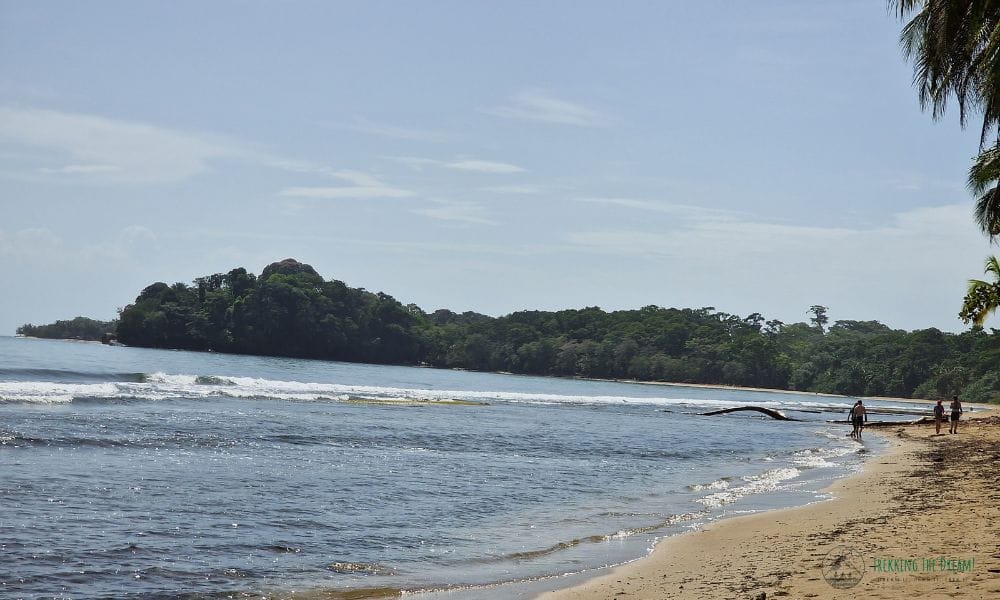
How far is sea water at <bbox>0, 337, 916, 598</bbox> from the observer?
10.2 m

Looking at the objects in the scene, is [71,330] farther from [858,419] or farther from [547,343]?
[858,419]

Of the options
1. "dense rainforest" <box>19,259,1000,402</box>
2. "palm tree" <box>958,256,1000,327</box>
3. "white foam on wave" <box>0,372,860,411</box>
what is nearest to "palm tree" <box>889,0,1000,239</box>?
"palm tree" <box>958,256,1000,327</box>

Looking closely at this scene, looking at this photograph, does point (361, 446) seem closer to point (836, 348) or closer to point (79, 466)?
point (79, 466)

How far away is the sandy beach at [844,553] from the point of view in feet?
26.3

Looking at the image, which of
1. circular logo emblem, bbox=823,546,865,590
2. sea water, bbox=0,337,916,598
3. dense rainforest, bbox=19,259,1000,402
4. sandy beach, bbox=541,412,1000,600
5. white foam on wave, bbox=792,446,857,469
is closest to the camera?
sandy beach, bbox=541,412,1000,600

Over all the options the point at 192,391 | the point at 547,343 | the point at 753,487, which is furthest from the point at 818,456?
the point at 547,343

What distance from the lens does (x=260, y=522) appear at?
12.8 meters

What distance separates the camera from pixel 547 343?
143 meters

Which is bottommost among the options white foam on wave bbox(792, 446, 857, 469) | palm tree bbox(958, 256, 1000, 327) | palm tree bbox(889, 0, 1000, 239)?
white foam on wave bbox(792, 446, 857, 469)

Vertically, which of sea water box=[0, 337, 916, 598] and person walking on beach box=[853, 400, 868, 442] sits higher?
person walking on beach box=[853, 400, 868, 442]

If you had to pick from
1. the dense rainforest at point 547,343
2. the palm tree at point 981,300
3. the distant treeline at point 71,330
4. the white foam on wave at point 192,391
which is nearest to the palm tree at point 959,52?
the palm tree at point 981,300

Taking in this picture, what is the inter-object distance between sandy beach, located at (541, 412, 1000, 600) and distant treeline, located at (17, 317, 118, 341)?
517 feet

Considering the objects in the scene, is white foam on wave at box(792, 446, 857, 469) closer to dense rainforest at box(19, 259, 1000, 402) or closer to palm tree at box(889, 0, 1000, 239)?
palm tree at box(889, 0, 1000, 239)

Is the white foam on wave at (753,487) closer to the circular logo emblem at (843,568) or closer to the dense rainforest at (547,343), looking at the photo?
the circular logo emblem at (843,568)
